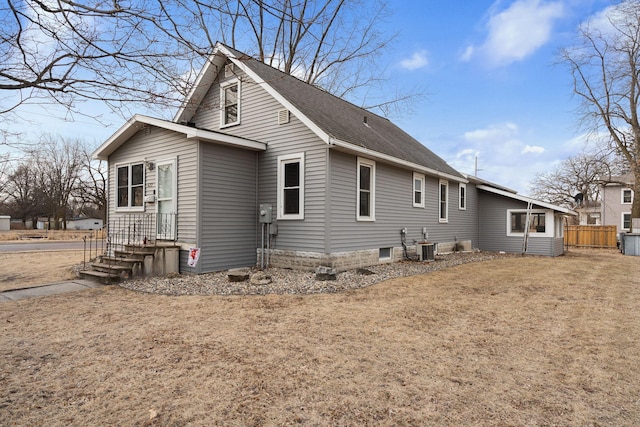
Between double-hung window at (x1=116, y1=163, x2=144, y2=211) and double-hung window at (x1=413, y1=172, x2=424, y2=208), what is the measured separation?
8653 millimetres

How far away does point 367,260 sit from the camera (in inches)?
402

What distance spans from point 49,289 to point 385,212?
27.6 feet

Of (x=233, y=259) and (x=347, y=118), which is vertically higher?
(x=347, y=118)

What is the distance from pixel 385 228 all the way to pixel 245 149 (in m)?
4.75

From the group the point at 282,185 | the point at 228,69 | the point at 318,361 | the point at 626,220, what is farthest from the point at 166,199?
the point at 626,220

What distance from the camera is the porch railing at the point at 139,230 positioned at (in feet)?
30.2

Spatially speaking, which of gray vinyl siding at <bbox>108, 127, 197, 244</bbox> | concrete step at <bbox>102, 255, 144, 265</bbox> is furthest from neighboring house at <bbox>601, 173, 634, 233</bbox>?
concrete step at <bbox>102, 255, 144, 265</bbox>

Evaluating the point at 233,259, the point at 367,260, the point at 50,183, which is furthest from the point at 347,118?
the point at 50,183

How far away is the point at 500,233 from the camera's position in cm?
1672

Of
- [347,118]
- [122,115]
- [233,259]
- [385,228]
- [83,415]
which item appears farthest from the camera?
[347,118]

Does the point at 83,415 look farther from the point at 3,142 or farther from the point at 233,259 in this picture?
the point at 233,259

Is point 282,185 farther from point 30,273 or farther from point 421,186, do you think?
point 30,273

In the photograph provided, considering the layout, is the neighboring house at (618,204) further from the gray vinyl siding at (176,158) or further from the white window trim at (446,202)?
the gray vinyl siding at (176,158)

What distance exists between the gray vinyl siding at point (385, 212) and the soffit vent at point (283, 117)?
5.35ft
